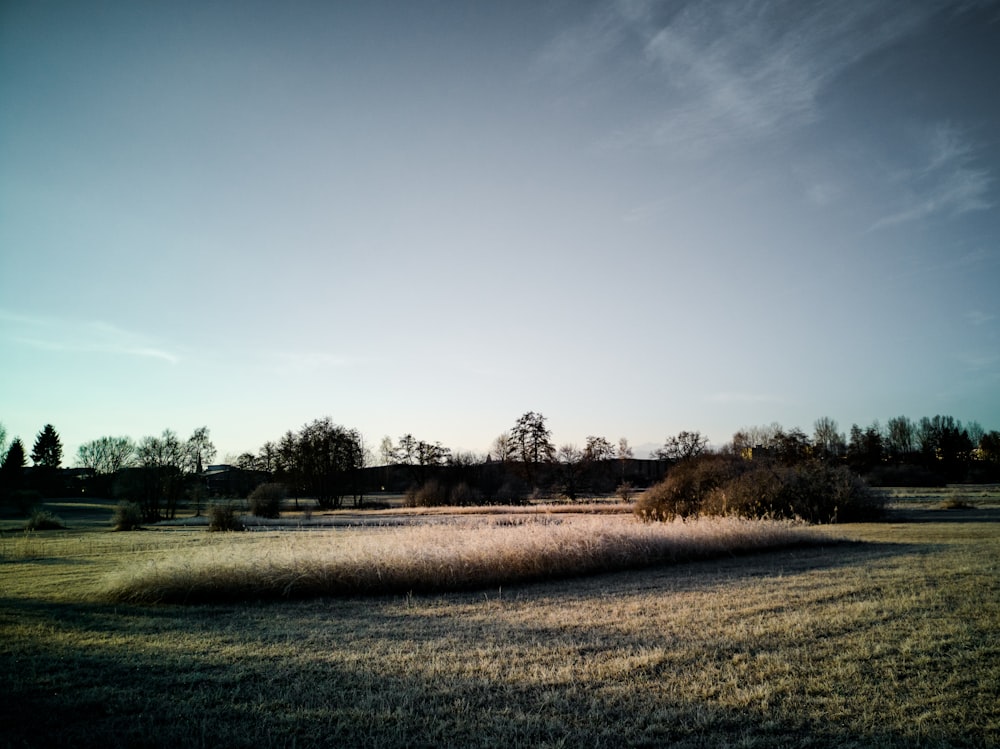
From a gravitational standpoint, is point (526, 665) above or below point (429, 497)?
above

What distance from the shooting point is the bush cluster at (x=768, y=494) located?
75.2ft

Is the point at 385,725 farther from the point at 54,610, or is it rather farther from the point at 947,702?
the point at 54,610

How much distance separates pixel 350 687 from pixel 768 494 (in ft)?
72.4

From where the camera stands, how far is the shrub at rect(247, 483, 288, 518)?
38938 millimetres

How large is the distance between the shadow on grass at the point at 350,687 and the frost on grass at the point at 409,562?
144cm

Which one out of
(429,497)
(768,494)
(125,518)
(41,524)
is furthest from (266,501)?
(768,494)

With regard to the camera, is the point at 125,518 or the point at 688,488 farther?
the point at 125,518

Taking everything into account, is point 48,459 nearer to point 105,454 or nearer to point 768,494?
point 105,454

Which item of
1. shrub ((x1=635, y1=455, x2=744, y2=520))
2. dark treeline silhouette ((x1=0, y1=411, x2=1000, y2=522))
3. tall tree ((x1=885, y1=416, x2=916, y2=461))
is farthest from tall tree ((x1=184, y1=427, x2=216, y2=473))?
tall tree ((x1=885, y1=416, x2=916, y2=461))

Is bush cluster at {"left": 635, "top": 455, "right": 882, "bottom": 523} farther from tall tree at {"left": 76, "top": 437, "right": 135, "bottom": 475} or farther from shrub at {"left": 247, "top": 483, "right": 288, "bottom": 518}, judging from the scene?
tall tree at {"left": 76, "top": 437, "right": 135, "bottom": 475}

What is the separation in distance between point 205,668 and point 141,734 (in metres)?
1.63

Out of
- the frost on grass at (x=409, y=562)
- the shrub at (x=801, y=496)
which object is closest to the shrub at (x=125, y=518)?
the frost on grass at (x=409, y=562)

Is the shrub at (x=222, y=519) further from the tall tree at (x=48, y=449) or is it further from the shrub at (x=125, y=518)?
the tall tree at (x=48, y=449)

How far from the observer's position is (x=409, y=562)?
10.8 m
